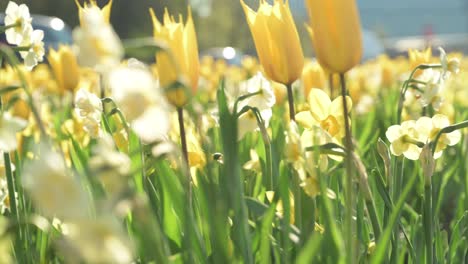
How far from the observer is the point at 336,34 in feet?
3.89

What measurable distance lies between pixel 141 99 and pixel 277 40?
0.88 metres

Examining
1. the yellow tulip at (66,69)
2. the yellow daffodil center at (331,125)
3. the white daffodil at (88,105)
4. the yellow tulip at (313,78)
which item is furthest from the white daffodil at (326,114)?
the yellow tulip at (66,69)

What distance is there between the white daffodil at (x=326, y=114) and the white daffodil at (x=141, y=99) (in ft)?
2.39

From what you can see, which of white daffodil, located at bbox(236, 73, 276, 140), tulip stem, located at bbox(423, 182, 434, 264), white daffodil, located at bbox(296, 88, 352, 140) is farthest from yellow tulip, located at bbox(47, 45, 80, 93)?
tulip stem, located at bbox(423, 182, 434, 264)

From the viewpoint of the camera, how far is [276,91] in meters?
2.94

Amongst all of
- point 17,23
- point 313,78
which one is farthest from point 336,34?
point 313,78

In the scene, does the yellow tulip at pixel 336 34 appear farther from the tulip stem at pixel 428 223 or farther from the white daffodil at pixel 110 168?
the white daffodil at pixel 110 168

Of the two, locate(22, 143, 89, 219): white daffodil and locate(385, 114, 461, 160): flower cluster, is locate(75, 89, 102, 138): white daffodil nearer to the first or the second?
locate(385, 114, 461, 160): flower cluster

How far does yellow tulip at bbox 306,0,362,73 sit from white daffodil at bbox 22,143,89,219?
0.66 metres

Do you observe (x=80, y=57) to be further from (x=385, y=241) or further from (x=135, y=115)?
(x=385, y=241)

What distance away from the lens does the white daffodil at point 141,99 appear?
610mm

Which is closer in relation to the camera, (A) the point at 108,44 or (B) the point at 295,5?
(A) the point at 108,44

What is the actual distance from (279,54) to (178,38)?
0.69 ft

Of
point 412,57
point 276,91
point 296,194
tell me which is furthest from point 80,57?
point 276,91
